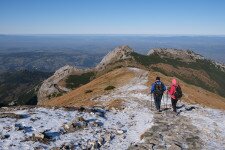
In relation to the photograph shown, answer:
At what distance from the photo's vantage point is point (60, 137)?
19266 millimetres

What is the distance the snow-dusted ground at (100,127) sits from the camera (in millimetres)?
18548

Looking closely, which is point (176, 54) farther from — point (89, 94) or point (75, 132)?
point (75, 132)

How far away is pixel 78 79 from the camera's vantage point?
114875 mm

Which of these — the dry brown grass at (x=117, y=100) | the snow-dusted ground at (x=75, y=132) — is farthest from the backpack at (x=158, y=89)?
the dry brown grass at (x=117, y=100)

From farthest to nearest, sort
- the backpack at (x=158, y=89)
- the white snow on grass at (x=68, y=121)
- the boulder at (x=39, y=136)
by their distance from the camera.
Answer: the backpack at (x=158, y=89) → the boulder at (x=39, y=136) → the white snow on grass at (x=68, y=121)

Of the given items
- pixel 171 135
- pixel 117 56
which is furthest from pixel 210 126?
pixel 117 56

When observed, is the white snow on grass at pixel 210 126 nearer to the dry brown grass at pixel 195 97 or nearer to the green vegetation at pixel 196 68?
the dry brown grass at pixel 195 97

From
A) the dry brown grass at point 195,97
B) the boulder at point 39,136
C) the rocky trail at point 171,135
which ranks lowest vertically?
the dry brown grass at point 195,97

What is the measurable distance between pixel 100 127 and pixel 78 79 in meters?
93.2

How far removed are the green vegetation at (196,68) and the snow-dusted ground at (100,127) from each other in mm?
92143

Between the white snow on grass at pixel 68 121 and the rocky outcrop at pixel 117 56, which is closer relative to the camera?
the white snow on grass at pixel 68 121

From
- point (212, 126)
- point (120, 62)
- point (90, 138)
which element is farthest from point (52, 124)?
point (120, 62)

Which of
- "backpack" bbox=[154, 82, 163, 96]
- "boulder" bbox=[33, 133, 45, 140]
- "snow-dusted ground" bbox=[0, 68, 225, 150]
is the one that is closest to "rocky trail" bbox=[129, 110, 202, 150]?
"snow-dusted ground" bbox=[0, 68, 225, 150]

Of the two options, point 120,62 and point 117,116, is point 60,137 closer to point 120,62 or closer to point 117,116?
point 117,116
